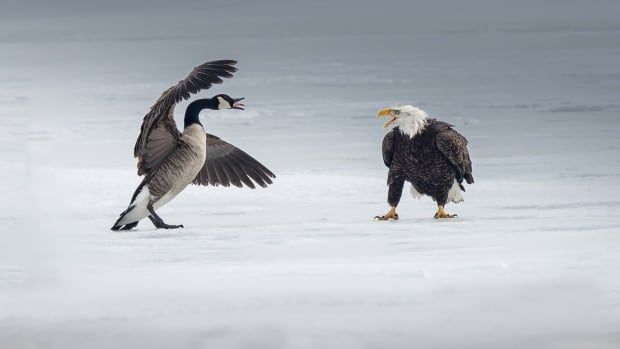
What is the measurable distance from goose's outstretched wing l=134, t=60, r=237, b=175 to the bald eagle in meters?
1.12

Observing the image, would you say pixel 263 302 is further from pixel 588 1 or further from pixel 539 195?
pixel 588 1

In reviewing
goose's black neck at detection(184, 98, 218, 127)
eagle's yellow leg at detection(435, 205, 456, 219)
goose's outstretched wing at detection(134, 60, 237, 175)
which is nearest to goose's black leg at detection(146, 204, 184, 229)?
goose's outstretched wing at detection(134, 60, 237, 175)

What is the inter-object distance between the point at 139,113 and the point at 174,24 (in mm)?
15643

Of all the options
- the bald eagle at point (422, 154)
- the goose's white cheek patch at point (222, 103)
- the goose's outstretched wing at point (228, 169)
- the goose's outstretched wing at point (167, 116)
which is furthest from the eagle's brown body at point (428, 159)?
the goose's outstretched wing at point (167, 116)

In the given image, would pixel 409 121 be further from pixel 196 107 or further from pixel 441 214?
pixel 196 107

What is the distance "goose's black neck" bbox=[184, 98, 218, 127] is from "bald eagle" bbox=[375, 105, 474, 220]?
0.98 metres

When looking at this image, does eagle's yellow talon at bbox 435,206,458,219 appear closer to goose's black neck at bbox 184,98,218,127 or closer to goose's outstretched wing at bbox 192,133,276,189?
goose's outstretched wing at bbox 192,133,276,189

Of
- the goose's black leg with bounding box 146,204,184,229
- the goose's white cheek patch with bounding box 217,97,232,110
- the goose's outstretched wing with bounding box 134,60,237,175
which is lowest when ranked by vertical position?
the goose's black leg with bounding box 146,204,184,229

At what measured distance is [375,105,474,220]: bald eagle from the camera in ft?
28.2

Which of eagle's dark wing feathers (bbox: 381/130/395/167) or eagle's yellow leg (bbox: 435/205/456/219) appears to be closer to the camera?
eagle's dark wing feathers (bbox: 381/130/395/167)

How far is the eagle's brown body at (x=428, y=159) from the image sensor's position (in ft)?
28.2

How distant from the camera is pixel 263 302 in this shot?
678 cm

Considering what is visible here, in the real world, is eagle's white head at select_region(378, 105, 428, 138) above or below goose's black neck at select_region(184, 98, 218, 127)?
above

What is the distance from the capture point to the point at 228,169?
360 inches
